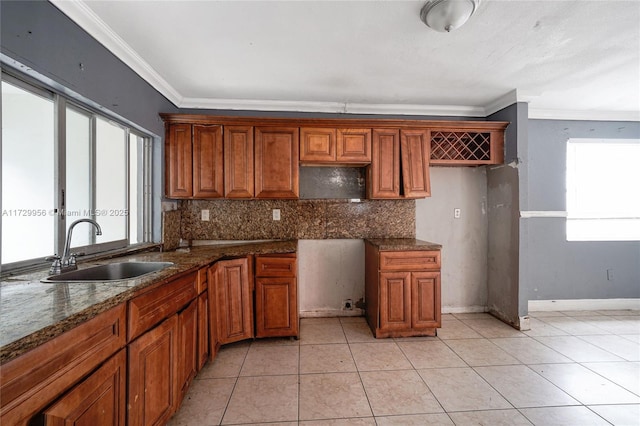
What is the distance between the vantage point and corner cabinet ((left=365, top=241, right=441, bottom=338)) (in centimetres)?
257

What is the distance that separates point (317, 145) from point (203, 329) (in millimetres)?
1929

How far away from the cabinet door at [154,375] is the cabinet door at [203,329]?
1.14 feet

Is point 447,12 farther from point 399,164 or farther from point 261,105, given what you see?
point 261,105

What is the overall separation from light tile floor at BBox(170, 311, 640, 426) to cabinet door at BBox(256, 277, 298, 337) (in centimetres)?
15

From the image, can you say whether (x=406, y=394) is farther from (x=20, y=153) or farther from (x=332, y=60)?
(x=20, y=153)

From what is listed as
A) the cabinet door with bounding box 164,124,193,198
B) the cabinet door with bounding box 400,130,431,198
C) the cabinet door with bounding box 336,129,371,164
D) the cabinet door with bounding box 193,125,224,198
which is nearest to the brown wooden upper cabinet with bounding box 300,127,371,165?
the cabinet door with bounding box 336,129,371,164

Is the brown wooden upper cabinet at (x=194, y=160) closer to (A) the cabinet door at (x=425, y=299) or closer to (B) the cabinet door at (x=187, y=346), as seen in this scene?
(B) the cabinet door at (x=187, y=346)

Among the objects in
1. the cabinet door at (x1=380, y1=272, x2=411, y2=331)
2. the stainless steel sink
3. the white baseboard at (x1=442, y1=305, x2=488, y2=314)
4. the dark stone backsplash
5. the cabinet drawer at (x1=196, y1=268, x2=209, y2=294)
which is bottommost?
the white baseboard at (x1=442, y1=305, x2=488, y2=314)

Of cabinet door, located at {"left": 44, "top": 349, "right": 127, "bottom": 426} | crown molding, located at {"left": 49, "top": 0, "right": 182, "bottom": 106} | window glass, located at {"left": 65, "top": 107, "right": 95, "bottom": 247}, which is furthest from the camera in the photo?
window glass, located at {"left": 65, "top": 107, "right": 95, "bottom": 247}

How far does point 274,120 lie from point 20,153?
71.2 inches

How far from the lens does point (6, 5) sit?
1210 mm

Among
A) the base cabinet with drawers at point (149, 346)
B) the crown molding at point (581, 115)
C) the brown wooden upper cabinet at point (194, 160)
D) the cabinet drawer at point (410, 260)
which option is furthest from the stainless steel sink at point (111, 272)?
the crown molding at point (581, 115)

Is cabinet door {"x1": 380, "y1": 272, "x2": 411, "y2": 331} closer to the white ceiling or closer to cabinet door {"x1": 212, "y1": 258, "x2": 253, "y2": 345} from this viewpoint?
cabinet door {"x1": 212, "y1": 258, "x2": 253, "y2": 345}

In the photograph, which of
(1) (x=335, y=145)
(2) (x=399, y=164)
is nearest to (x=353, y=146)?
(1) (x=335, y=145)
